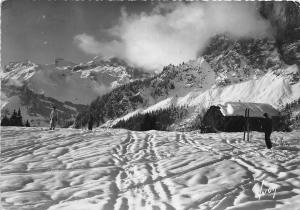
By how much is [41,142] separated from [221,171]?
13.1 m

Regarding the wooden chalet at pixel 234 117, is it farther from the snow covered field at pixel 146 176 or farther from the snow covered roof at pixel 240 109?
the snow covered field at pixel 146 176

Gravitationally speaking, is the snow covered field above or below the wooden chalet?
below

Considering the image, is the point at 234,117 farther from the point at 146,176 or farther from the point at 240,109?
the point at 146,176

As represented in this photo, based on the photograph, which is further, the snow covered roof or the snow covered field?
the snow covered roof

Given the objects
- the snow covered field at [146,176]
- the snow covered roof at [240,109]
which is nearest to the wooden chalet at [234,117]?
the snow covered roof at [240,109]

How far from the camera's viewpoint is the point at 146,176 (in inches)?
669

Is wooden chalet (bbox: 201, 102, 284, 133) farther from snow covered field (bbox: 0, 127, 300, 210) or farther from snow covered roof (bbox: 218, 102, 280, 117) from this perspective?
snow covered field (bbox: 0, 127, 300, 210)

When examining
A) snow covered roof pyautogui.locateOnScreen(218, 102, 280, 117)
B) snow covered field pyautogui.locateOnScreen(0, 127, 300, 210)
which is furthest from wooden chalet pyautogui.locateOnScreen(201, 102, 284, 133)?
snow covered field pyautogui.locateOnScreen(0, 127, 300, 210)

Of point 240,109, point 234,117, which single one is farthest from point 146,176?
point 240,109

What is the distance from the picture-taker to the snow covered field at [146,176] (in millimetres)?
13547

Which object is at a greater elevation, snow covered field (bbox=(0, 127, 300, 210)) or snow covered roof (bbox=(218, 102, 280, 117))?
snow covered roof (bbox=(218, 102, 280, 117))

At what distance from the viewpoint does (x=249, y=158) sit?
70.1ft

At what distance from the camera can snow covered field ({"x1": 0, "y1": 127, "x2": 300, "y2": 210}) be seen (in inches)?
533

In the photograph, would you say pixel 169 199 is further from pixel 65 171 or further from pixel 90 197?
pixel 65 171
